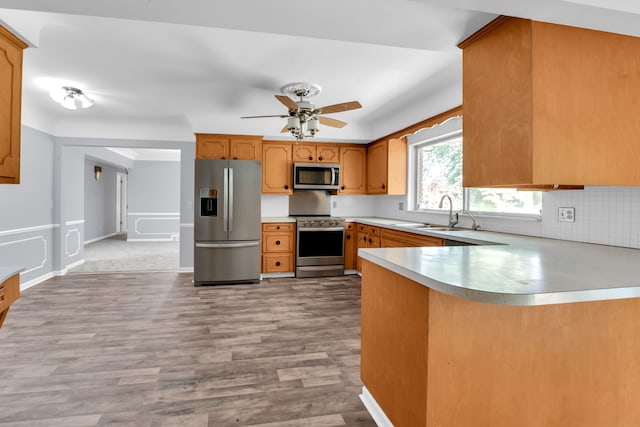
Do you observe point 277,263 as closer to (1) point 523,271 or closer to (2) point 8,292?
(2) point 8,292

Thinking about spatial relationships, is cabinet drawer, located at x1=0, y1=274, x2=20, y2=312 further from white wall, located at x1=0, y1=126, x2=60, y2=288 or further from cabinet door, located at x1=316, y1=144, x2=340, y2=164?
cabinet door, located at x1=316, y1=144, x2=340, y2=164

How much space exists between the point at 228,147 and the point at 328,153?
1.57 metres

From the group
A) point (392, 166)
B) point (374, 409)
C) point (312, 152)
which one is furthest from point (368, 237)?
point (374, 409)

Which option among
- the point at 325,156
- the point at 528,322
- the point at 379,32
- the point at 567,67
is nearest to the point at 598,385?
the point at 528,322

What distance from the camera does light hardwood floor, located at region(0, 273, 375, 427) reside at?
184 cm

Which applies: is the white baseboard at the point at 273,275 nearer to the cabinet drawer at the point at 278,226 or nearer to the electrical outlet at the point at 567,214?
the cabinet drawer at the point at 278,226

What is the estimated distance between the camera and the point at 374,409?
182 cm

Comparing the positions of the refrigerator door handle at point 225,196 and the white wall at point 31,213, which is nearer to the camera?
the white wall at point 31,213

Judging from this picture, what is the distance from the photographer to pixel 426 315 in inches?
51.5

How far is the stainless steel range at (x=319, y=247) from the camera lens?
5.07 m

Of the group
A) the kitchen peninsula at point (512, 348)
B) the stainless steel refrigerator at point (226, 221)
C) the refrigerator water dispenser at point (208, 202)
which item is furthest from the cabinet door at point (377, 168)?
the kitchen peninsula at point (512, 348)

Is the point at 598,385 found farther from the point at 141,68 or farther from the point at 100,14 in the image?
the point at 141,68

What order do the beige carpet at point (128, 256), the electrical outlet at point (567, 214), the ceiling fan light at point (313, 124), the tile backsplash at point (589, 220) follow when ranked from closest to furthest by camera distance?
the tile backsplash at point (589, 220), the electrical outlet at point (567, 214), the ceiling fan light at point (313, 124), the beige carpet at point (128, 256)

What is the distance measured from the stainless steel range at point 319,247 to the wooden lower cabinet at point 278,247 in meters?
0.13
